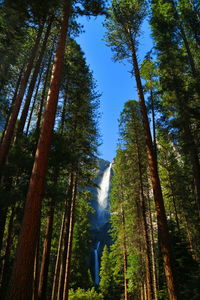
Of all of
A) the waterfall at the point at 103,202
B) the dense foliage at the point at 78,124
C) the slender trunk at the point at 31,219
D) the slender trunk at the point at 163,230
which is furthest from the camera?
the waterfall at the point at 103,202

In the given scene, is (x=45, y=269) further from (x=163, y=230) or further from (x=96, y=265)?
(x=96, y=265)

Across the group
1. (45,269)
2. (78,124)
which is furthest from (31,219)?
(78,124)

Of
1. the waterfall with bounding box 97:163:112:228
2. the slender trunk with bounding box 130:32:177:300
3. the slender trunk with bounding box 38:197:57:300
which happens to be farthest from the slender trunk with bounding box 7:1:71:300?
the waterfall with bounding box 97:163:112:228

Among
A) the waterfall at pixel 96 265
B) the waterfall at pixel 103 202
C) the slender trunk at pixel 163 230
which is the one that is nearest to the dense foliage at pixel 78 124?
the slender trunk at pixel 163 230

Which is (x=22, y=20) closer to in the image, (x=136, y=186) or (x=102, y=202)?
(x=136, y=186)

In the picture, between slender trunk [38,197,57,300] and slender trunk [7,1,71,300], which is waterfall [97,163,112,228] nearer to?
slender trunk [38,197,57,300]

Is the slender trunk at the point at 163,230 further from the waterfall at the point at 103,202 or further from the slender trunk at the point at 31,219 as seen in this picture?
the waterfall at the point at 103,202

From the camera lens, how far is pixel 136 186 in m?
13.3

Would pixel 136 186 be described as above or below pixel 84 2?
below

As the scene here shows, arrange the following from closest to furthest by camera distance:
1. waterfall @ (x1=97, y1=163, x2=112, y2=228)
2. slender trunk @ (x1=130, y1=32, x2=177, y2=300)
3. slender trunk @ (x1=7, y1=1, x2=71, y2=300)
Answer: slender trunk @ (x1=7, y1=1, x2=71, y2=300)
slender trunk @ (x1=130, y1=32, x2=177, y2=300)
waterfall @ (x1=97, y1=163, x2=112, y2=228)

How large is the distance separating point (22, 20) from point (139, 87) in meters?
6.34

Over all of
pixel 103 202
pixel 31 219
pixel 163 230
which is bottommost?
pixel 31 219

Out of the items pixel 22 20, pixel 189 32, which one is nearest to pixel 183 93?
pixel 189 32

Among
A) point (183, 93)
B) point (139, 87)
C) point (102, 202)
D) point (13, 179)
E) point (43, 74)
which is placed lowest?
point (13, 179)
